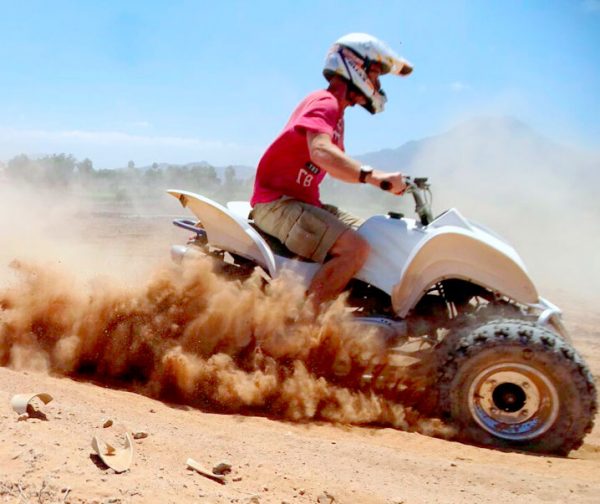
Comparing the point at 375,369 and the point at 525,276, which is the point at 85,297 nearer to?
the point at 375,369

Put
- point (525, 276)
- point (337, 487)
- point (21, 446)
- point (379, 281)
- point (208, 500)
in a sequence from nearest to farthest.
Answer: point (208, 500), point (21, 446), point (337, 487), point (525, 276), point (379, 281)

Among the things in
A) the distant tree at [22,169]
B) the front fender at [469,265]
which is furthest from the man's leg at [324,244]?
the distant tree at [22,169]

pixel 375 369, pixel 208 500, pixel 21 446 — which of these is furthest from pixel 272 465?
pixel 375 369

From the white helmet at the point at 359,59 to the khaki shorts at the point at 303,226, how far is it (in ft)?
2.98

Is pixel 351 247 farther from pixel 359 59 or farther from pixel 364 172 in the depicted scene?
pixel 359 59

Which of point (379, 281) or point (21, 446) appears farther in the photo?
point (379, 281)

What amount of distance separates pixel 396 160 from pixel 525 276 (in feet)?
174

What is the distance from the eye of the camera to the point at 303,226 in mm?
4578

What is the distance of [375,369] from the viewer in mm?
4484

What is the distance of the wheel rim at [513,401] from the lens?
4152mm

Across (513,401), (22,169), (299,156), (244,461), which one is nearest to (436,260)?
(513,401)

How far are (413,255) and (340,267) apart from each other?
1.61 feet

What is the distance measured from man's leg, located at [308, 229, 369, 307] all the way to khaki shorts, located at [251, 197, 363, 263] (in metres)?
0.06

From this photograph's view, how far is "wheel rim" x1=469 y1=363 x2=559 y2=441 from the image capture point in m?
4.15
